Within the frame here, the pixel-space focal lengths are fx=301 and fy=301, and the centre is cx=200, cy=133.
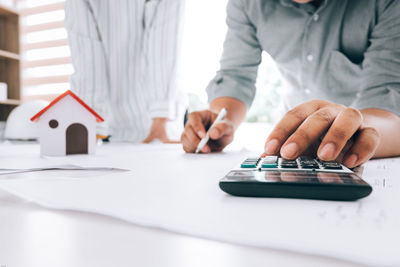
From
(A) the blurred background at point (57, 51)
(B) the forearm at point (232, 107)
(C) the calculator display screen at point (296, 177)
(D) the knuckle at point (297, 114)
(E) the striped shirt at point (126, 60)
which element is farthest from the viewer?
(A) the blurred background at point (57, 51)

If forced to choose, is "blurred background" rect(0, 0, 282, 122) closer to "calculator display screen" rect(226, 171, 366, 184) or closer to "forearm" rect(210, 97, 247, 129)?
"forearm" rect(210, 97, 247, 129)

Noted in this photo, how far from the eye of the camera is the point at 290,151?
0.37 m

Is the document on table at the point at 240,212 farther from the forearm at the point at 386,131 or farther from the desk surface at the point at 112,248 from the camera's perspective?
the forearm at the point at 386,131

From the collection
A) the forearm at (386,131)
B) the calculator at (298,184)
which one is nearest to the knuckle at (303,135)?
the calculator at (298,184)

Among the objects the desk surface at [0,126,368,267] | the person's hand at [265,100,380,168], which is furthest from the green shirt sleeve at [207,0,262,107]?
the desk surface at [0,126,368,267]

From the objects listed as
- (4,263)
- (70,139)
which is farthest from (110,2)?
(4,263)

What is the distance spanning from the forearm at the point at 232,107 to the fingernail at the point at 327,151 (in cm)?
58

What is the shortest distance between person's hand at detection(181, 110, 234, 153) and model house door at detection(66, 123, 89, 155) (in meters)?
0.22

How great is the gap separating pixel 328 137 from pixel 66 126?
1.73 feet

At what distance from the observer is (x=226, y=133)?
2.41 ft

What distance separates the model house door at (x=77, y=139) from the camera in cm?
67

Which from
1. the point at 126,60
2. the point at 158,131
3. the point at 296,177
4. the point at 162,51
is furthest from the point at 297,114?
the point at 126,60

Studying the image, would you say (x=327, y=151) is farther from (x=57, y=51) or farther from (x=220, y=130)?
(x=57, y=51)

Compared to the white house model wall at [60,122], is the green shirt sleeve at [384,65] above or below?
above
